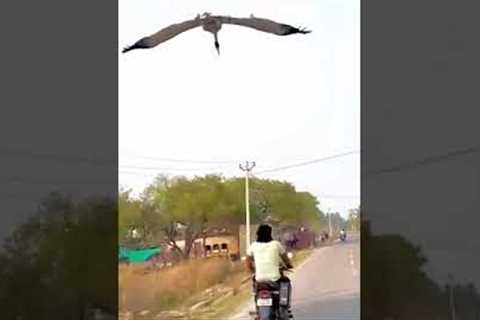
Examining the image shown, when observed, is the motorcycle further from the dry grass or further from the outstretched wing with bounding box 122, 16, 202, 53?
the outstretched wing with bounding box 122, 16, 202, 53

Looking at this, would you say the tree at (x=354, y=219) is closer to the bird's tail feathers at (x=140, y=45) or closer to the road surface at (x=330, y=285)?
the road surface at (x=330, y=285)

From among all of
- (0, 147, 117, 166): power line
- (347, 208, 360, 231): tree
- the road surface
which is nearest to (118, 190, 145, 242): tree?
(0, 147, 117, 166): power line

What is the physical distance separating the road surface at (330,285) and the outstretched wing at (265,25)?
54.4 inches

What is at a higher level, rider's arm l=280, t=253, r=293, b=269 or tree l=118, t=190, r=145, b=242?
tree l=118, t=190, r=145, b=242

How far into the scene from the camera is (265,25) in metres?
5.24

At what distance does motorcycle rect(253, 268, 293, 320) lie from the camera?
→ 13.8 ft

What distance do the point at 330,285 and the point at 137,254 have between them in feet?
4.20

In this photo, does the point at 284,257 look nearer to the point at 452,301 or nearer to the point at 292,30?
the point at 452,301

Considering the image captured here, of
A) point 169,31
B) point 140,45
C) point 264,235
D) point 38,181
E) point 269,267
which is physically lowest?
point 269,267

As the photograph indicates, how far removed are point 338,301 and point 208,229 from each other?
0.96 meters

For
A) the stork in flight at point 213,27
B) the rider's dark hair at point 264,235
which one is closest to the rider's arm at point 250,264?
the rider's dark hair at point 264,235

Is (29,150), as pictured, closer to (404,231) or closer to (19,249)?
(19,249)

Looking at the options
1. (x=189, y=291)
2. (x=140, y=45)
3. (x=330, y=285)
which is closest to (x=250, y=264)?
(x=189, y=291)

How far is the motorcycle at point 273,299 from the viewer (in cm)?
421
